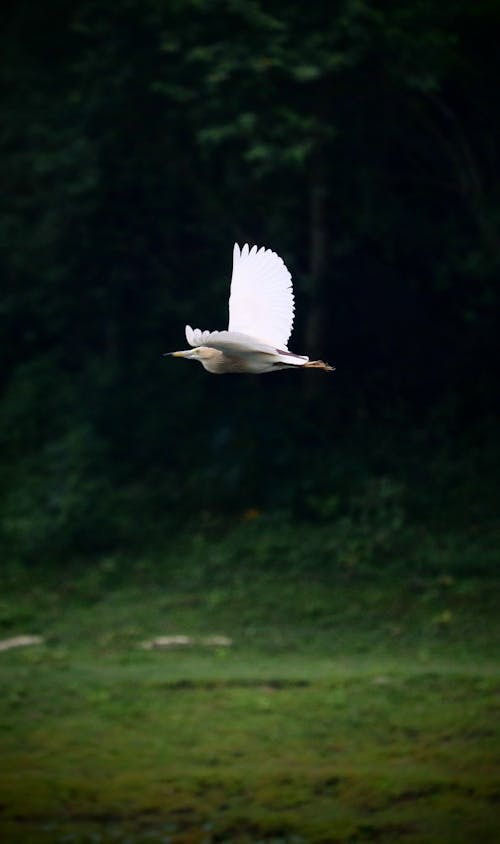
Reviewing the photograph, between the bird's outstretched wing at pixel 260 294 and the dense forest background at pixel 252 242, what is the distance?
827 centimetres

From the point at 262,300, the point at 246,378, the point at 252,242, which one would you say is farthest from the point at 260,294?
the point at 246,378

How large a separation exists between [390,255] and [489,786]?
8.40 metres

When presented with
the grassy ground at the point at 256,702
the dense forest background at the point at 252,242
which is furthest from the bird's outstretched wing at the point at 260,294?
the dense forest background at the point at 252,242

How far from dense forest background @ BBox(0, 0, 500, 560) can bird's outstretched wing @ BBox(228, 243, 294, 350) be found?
8.27m

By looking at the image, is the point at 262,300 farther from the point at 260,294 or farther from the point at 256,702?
the point at 256,702

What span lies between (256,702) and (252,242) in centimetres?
697

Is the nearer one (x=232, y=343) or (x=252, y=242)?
(x=232, y=343)

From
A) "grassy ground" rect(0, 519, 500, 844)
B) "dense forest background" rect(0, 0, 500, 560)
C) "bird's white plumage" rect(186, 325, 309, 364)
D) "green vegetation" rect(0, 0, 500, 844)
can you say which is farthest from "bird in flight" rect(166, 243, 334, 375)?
"dense forest background" rect(0, 0, 500, 560)

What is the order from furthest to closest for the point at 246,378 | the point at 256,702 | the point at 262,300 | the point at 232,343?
1. the point at 246,378
2. the point at 256,702
3. the point at 262,300
4. the point at 232,343

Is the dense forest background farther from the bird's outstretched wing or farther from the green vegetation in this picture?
the bird's outstretched wing

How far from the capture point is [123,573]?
51.9 ft

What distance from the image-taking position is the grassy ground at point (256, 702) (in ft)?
31.9

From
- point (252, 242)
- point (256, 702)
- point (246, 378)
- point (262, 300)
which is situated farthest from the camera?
point (246, 378)

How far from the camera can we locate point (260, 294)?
666 cm
